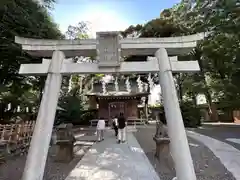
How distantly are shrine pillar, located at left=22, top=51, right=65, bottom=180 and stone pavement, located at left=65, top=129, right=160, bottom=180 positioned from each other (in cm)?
198

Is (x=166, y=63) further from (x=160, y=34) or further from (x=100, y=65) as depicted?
(x=160, y=34)

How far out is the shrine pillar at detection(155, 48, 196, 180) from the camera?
4.80 metres

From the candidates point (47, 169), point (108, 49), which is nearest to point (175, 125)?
point (108, 49)

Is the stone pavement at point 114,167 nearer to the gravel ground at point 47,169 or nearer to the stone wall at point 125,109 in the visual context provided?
the gravel ground at point 47,169

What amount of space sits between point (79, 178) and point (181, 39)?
4330 millimetres

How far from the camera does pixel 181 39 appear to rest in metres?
5.81

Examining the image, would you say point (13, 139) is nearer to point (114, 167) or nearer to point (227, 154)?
point (114, 167)

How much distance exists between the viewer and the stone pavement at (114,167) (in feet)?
21.8

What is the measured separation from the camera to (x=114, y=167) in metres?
7.60

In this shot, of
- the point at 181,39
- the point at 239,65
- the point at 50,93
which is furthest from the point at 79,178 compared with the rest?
the point at 239,65

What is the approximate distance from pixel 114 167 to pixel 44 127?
10.7 feet

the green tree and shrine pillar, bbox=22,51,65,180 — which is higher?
the green tree

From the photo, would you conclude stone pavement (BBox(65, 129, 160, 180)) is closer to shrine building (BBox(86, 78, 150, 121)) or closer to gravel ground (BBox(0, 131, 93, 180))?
gravel ground (BBox(0, 131, 93, 180))

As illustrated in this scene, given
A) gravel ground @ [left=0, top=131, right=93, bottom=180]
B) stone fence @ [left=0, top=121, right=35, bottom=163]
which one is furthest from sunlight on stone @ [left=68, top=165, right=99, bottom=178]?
stone fence @ [left=0, top=121, right=35, bottom=163]
